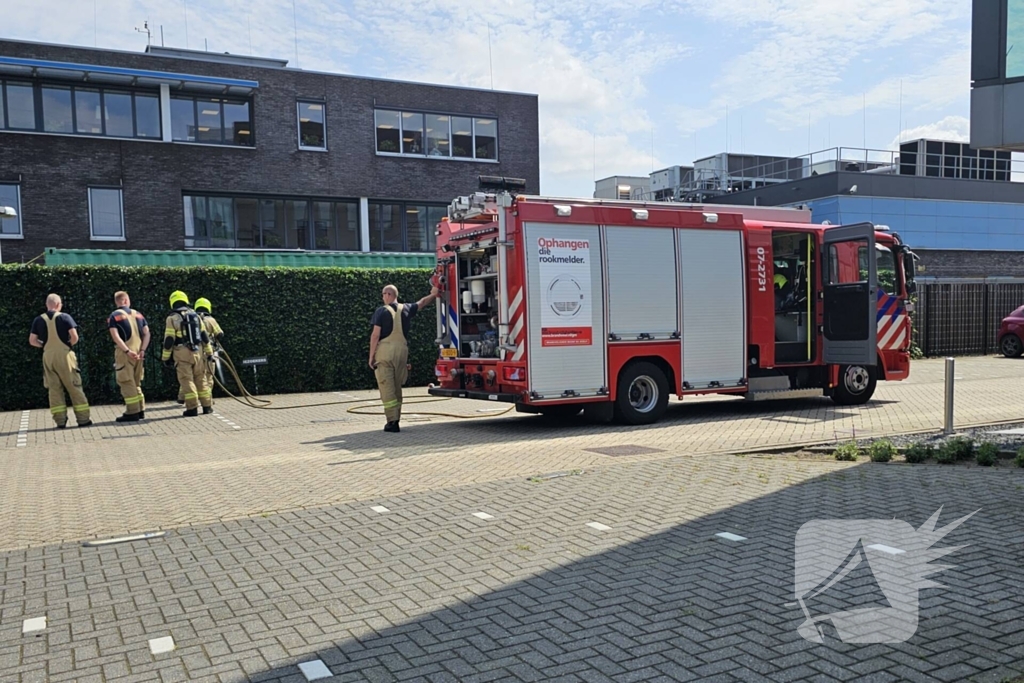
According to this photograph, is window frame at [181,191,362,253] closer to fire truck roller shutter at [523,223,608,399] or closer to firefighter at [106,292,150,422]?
firefighter at [106,292,150,422]

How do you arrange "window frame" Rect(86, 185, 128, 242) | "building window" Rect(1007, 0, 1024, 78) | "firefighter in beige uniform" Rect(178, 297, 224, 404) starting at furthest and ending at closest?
"window frame" Rect(86, 185, 128, 242)
"firefighter in beige uniform" Rect(178, 297, 224, 404)
"building window" Rect(1007, 0, 1024, 78)

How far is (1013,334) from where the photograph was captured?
24.4m

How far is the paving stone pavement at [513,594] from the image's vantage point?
3771mm

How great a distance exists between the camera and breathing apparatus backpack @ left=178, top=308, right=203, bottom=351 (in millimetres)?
14055

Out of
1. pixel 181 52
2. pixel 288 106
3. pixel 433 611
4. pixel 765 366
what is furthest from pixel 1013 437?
pixel 181 52

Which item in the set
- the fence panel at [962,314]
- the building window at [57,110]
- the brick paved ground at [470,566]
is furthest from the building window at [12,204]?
the fence panel at [962,314]

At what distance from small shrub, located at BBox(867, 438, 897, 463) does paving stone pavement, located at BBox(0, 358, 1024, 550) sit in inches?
53.0

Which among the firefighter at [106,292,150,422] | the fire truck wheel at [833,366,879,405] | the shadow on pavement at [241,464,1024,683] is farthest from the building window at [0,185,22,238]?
the shadow on pavement at [241,464,1024,683]

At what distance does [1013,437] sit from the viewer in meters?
9.58

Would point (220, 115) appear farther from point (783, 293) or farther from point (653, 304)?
point (783, 293)

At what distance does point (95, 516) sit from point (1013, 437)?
9.59m

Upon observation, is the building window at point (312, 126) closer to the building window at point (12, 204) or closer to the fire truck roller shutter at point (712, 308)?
the building window at point (12, 204)

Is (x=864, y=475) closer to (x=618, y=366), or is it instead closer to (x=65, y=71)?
(x=618, y=366)

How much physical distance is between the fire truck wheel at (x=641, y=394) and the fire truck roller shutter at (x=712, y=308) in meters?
0.45
